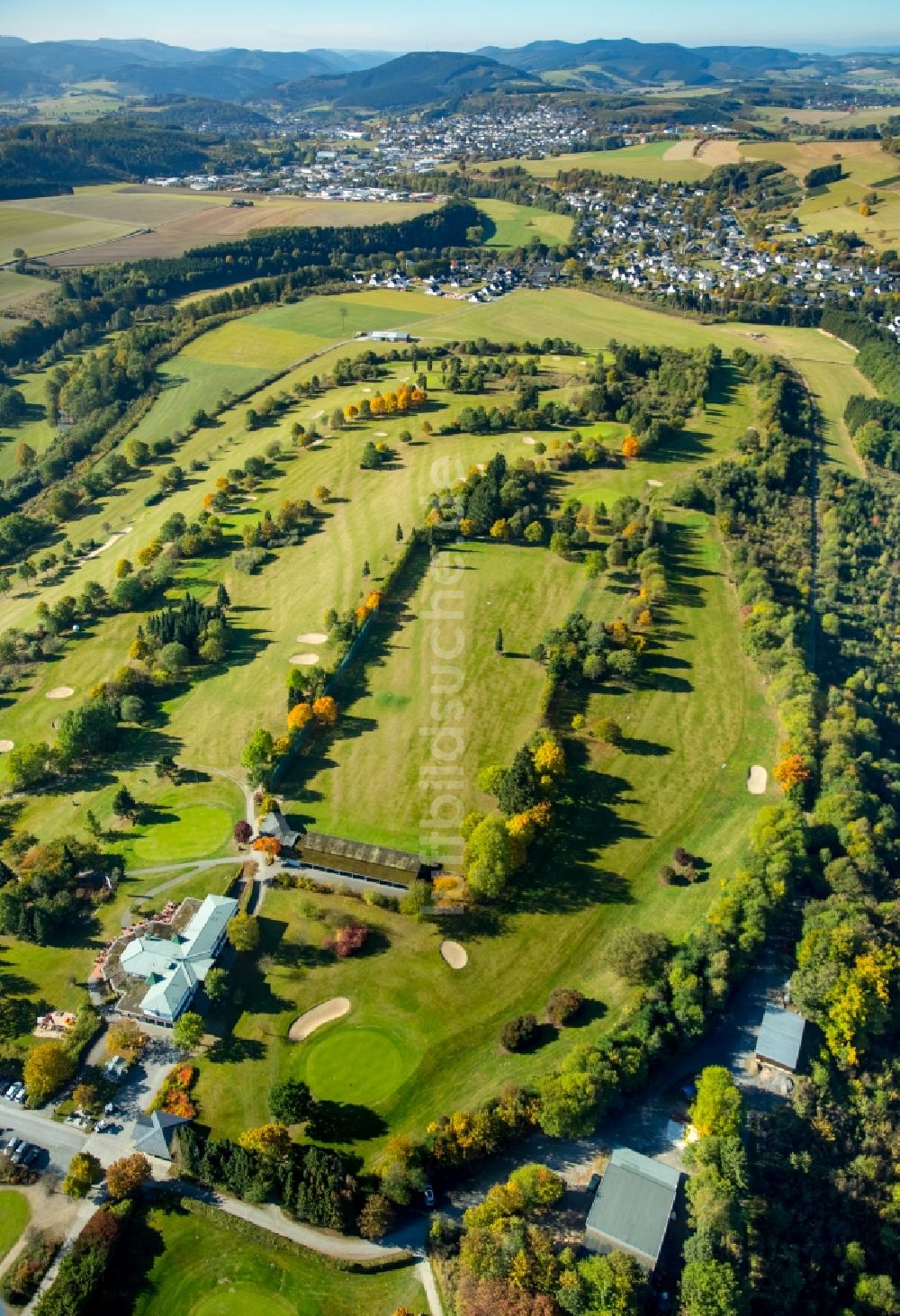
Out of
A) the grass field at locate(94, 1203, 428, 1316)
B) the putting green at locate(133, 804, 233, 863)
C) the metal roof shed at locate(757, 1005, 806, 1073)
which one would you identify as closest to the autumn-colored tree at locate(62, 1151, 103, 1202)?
the grass field at locate(94, 1203, 428, 1316)

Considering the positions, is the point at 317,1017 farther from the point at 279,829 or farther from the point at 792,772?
the point at 792,772

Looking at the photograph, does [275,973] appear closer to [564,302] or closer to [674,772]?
[674,772]

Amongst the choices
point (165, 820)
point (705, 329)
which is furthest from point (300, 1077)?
point (705, 329)

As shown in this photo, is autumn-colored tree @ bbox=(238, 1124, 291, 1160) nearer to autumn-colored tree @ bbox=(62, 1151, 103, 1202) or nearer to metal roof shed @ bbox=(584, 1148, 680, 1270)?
autumn-colored tree @ bbox=(62, 1151, 103, 1202)

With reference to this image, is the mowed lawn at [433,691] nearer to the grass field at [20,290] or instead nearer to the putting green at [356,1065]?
the putting green at [356,1065]

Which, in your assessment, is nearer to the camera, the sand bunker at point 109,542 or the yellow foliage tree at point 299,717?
the yellow foliage tree at point 299,717

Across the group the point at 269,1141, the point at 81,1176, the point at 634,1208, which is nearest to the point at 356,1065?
the point at 269,1141

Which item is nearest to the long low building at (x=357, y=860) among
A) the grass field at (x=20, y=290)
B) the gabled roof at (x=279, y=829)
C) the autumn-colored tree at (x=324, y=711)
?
the gabled roof at (x=279, y=829)
